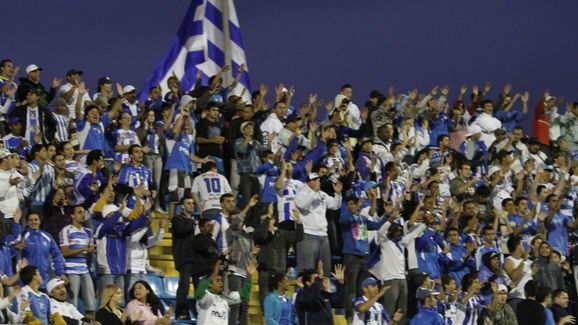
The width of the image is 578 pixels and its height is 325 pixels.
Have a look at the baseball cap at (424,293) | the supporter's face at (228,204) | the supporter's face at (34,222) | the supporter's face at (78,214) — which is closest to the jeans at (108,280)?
the supporter's face at (78,214)

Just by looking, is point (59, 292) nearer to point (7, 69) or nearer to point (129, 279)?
point (129, 279)

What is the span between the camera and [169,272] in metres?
20.6

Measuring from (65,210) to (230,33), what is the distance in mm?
11127

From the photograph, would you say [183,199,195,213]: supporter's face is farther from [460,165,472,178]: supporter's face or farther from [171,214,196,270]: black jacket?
[460,165,472,178]: supporter's face

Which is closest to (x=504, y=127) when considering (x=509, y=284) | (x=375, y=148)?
(x=375, y=148)

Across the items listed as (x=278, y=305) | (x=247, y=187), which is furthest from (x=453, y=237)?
A: (x=278, y=305)

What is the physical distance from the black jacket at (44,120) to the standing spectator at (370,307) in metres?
5.43

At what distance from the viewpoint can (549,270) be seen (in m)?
22.0

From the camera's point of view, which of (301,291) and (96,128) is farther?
(96,128)

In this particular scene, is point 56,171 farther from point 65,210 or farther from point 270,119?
point 270,119

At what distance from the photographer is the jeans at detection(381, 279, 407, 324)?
20194 mm

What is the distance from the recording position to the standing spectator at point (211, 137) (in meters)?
22.3

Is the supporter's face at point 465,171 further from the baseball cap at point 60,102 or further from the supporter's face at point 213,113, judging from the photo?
the baseball cap at point 60,102

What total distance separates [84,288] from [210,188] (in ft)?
10.0
